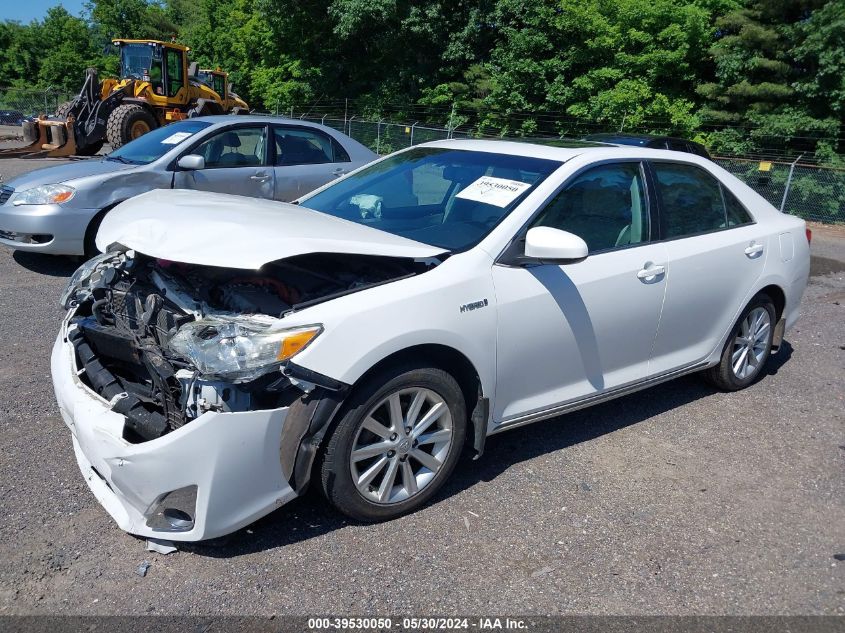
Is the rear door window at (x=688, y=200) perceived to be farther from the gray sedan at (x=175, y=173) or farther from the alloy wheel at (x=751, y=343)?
the gray sedan at (x=175, y=173)

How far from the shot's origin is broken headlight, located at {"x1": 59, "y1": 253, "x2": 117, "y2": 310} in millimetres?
3580

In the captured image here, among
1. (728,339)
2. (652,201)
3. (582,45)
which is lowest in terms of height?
(728,339)

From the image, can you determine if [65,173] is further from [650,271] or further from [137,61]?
[137,61]

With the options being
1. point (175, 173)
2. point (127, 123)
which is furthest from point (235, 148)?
point (127, 123)

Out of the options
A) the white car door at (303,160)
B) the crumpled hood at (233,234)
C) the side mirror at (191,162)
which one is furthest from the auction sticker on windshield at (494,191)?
the white car door at (303,160)

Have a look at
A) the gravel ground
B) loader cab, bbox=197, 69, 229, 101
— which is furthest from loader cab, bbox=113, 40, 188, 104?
the gravel ground

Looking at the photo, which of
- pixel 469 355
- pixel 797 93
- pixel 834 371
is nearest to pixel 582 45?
pixel 797 93

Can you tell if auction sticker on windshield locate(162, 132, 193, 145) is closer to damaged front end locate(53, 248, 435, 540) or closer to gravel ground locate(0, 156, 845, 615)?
gravel ground locate(0, 156, 845, 615)

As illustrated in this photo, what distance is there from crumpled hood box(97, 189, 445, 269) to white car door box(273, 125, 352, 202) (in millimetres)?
4304

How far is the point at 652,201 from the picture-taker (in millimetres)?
4176

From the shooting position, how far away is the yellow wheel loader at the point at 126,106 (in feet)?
57.7

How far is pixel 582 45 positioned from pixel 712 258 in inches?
752

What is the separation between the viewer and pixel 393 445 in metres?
3.13

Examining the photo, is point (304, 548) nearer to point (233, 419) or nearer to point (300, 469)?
point (300, 469)
